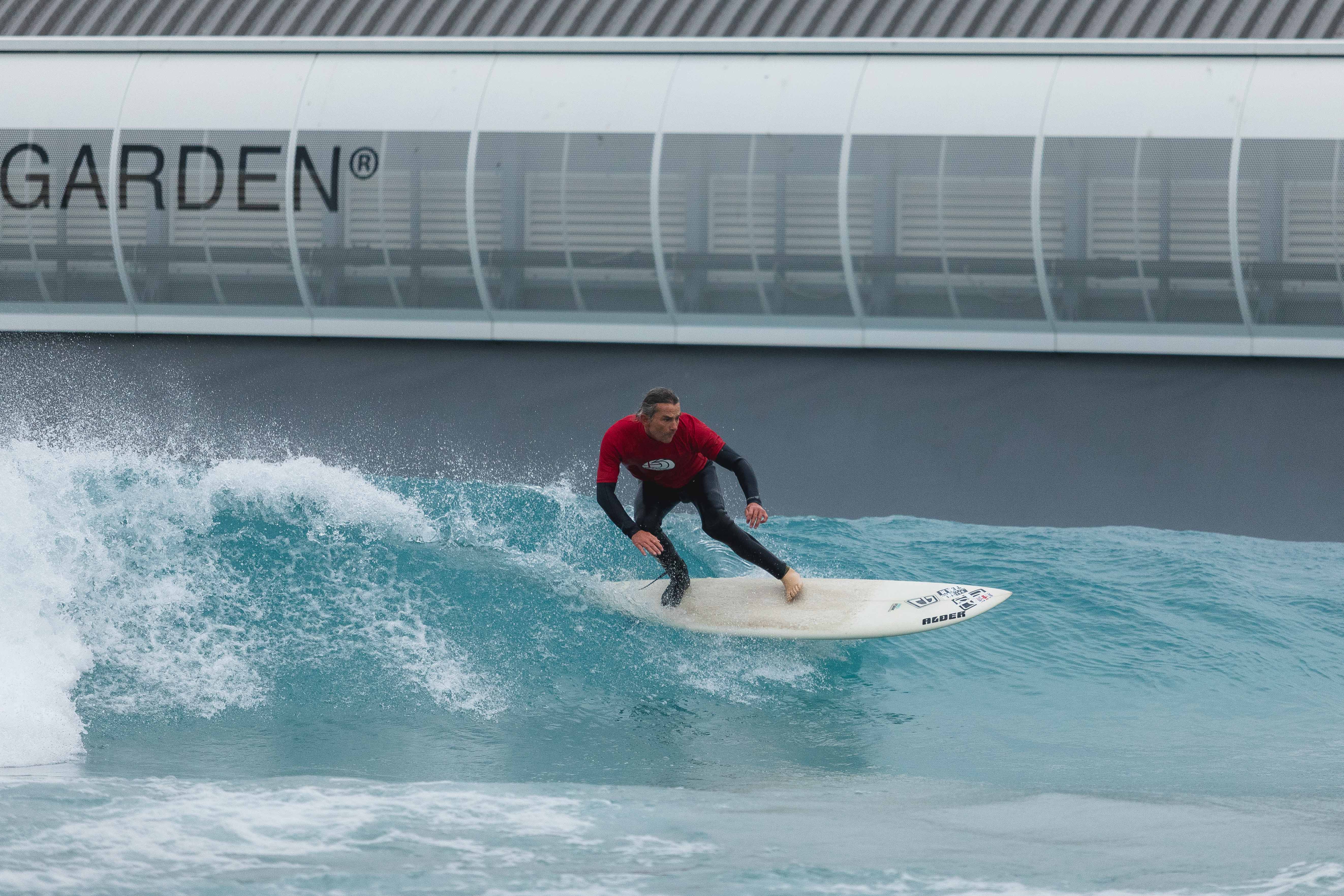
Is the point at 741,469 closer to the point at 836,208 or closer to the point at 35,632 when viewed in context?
the point at 35,632

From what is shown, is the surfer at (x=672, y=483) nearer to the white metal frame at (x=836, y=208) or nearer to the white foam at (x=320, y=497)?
the white foam at (x=320, y=497)

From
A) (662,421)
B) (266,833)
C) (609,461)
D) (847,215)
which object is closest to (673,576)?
(609,461)

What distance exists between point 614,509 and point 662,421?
1.95 ft

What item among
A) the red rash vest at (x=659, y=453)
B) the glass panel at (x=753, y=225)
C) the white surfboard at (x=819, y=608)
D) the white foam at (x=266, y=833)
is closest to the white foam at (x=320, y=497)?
the white surfboard at (x=819, y=608)

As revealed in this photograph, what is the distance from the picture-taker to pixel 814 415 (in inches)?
476

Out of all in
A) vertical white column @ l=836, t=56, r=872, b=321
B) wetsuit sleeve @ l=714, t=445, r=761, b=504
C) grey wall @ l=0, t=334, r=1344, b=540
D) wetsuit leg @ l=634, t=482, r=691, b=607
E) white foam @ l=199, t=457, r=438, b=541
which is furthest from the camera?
vertical white column @ l=836, t=56, r=872, b=321

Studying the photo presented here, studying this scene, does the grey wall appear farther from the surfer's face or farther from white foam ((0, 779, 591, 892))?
white foam ((0, 779, 591, 892))

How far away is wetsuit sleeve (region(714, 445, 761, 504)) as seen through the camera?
24.2 feet

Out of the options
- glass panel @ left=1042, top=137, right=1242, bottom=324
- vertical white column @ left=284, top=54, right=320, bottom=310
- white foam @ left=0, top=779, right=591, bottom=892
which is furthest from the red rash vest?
vertical white column @ left=284, top=54, right=320, bottom=310

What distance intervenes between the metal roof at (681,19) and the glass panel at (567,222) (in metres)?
1.38

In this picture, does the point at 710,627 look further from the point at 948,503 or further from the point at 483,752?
the point at 948,503

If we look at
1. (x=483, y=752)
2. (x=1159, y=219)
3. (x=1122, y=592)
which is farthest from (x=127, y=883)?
(x=1159, y=219)

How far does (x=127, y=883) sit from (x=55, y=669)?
299 centimetres

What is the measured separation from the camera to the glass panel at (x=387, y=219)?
12.2 metres
